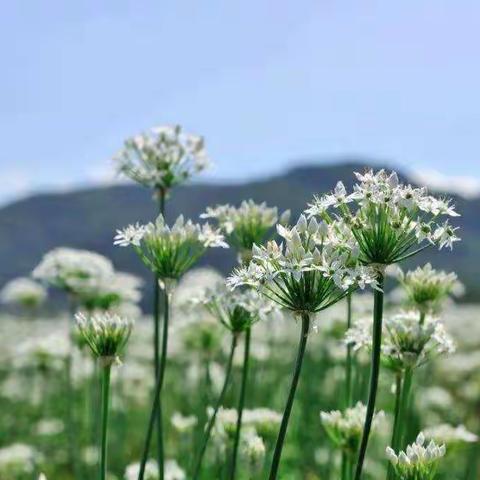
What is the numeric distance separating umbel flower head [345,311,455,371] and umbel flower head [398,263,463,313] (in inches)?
13.8

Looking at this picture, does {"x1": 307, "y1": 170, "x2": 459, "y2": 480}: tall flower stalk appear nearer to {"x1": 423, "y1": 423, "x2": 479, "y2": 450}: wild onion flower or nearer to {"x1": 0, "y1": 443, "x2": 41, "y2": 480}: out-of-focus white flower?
Result: {"x1": 423, "y1": 423, "x2": 479, "y2": 450}: wild onion flower

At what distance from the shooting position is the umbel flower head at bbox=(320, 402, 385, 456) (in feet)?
18.2

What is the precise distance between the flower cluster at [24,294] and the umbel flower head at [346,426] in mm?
6860

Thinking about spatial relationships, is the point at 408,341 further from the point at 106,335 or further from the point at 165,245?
the point at 106,335

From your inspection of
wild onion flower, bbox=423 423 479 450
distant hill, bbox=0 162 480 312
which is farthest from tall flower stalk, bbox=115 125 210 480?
distant hill, bbox=0 162 480 312

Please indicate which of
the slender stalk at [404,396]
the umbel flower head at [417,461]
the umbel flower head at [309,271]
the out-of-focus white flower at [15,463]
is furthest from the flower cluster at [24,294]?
the umbel flower head at [309,271]

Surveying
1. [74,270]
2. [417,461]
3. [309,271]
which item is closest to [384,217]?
[309,271]

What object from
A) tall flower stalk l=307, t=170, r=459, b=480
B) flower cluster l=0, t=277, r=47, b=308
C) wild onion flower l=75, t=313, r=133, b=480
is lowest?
wild onion flower l=75, t=313, r=133, b=480

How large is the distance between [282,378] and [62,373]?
3718mm

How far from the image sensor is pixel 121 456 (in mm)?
11570

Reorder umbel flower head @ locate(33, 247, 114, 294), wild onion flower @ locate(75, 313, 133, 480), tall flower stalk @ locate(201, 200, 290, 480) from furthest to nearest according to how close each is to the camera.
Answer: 1. umbel flower head @ locate(33, 247, 114, 294)
2. tall flower stalk @ locate(201, 200, 290, 480)
3. wild onion flower @ locate(75, 313, 133, 480)

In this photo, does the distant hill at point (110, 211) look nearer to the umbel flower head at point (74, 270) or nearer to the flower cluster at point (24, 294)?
the flower cluster at point (24, 294)

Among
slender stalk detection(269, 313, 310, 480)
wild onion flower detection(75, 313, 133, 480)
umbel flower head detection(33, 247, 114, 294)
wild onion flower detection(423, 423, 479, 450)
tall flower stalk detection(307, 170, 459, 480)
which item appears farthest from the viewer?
umbel flower head detection(33, 247, 114, 294)

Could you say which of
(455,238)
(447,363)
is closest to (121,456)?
(447,363)
